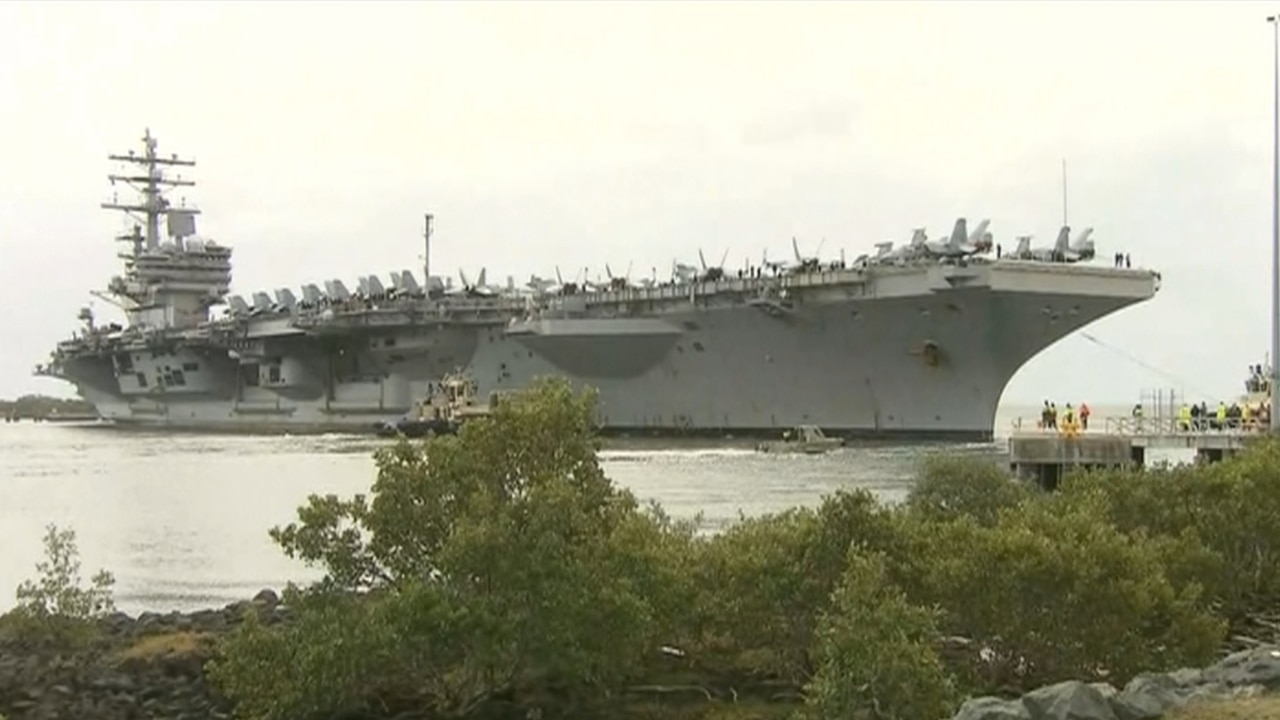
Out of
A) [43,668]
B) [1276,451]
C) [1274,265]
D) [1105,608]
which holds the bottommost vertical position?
[43,668]

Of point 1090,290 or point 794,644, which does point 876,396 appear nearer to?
point 1090,290

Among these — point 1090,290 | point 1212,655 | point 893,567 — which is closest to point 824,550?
point 893,567

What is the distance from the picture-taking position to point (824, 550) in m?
9.91

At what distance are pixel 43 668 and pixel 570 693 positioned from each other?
14.9 feet

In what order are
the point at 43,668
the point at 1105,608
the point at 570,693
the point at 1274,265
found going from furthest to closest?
the point at 1274,265
the point at 43,668
the point at 570,693
the point at 1105,608

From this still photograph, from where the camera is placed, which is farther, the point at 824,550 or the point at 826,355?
the point at 826,355

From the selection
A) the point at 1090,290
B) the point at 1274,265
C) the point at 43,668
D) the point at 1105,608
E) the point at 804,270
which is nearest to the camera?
the point at 1105,608

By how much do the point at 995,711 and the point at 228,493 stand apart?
2595 cm

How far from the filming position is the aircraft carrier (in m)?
37.0

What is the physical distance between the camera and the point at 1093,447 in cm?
→ 2223

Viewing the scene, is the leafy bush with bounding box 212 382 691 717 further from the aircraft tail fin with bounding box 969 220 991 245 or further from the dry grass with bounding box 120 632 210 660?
the aircraft tail fin with bounding box 969 220 991 245

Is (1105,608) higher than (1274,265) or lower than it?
lower

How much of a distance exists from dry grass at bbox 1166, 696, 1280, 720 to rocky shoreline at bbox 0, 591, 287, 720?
6.90 meters

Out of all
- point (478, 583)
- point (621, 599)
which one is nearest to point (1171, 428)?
point (621, 599)
